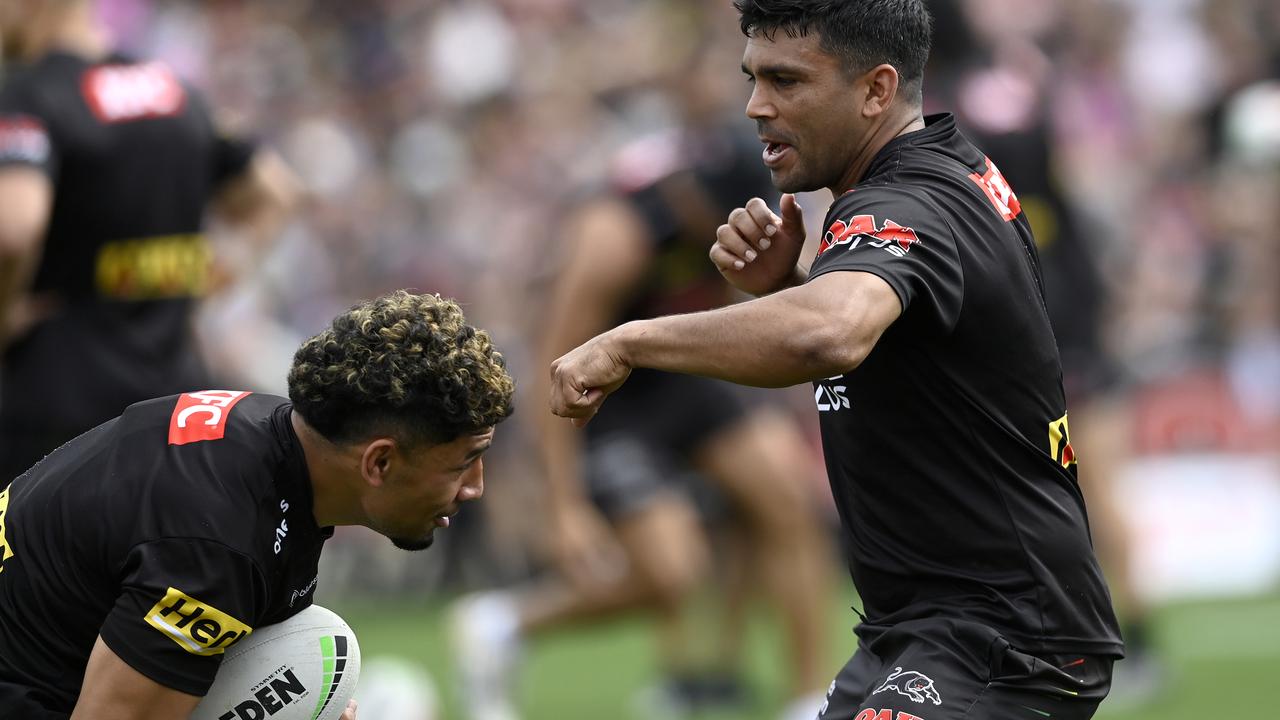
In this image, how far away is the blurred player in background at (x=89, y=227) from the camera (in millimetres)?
5941

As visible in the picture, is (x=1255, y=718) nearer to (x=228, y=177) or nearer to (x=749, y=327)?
(x=228, y=177)

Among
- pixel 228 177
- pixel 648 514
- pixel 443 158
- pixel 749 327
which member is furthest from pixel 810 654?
pixel 443 158

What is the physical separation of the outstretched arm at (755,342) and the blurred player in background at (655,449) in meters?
4.27

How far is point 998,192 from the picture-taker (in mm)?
3904

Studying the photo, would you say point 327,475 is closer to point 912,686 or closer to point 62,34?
point 912,686

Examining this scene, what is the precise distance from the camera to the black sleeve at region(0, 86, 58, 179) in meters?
5.73

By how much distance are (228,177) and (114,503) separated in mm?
3395

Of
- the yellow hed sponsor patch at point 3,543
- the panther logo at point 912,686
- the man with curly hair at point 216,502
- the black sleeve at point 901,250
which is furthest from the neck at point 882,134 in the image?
the yellow hed sponsor patch at point 3,543

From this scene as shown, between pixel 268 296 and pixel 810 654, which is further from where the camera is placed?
pixel 268 296

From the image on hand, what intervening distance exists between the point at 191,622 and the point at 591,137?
13683mm

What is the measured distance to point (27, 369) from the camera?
609 centimetres

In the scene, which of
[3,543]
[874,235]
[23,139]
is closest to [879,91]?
[874,235]

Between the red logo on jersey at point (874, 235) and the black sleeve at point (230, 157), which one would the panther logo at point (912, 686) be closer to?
the red logo on jersey at point (874, 235)

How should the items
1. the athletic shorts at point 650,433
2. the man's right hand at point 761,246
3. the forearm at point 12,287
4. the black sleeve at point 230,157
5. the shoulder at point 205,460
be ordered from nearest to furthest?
the shoulder at point 205,460, the man's right hand at point 761,246, the forearm at point 12,287, the black sleeve at point 230,157, the athletic shorts at point 650,433
